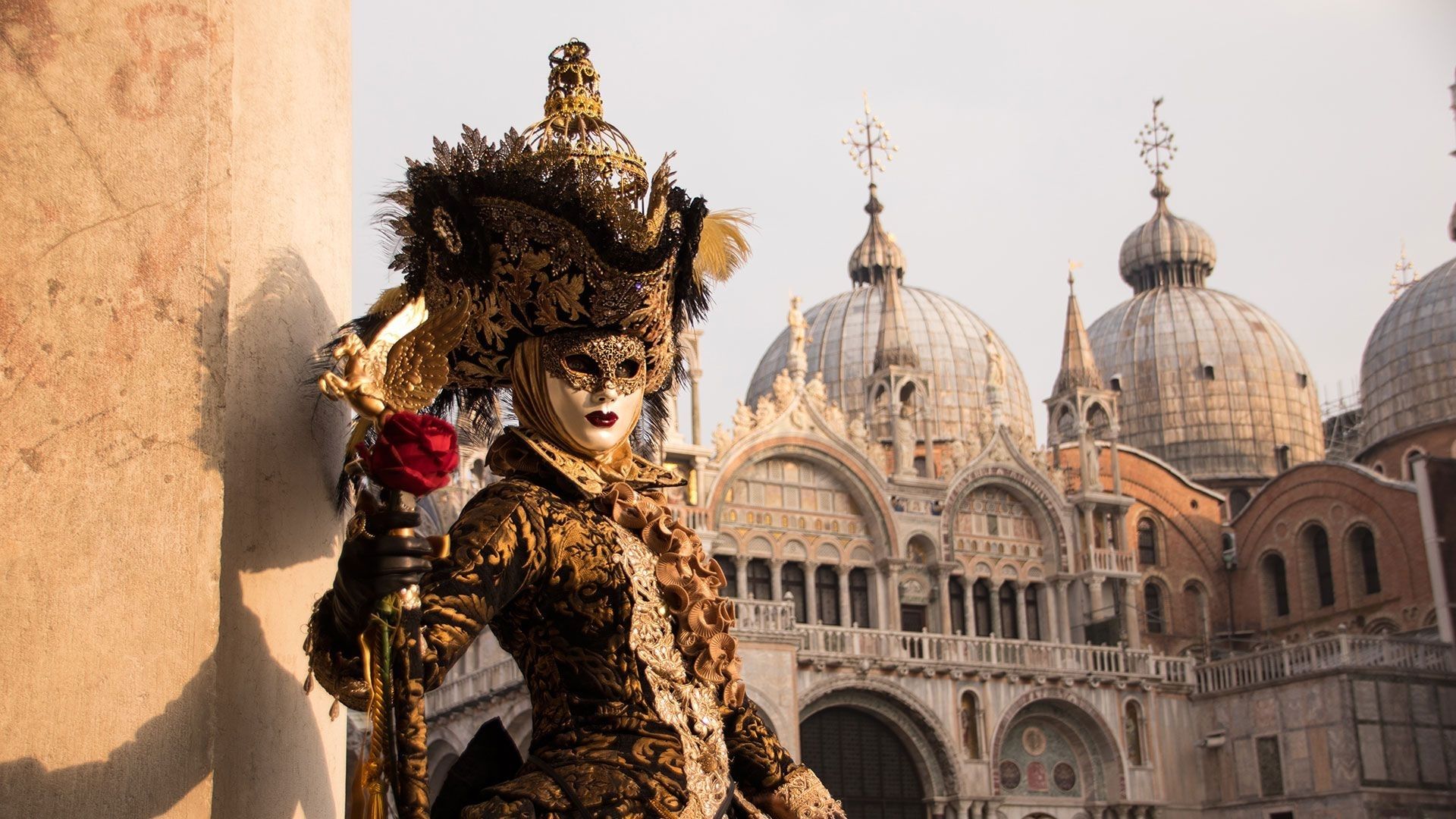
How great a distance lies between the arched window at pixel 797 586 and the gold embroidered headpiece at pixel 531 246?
2065 centimetres

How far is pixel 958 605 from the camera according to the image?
25672mm

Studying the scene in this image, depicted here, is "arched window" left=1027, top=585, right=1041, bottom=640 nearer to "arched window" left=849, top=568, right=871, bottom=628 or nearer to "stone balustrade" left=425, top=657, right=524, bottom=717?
"arched window" left=849, top=568, right=871, bottom=628

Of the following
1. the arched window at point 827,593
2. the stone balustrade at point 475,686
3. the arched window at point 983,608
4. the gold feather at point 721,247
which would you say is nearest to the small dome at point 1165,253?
the arched window at point 983,608

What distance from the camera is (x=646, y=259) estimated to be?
3352 mm

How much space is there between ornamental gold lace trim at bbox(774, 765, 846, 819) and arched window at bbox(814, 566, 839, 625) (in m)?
20.9

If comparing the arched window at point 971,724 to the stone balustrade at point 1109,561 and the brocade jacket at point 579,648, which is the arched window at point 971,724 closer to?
the stone balustrade at point 1109,561

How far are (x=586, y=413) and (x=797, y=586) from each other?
21.1m

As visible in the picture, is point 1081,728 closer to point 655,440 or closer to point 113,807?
point 655,440

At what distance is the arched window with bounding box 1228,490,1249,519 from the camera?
37.3 metres

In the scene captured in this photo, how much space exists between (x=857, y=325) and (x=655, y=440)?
32.7 meters

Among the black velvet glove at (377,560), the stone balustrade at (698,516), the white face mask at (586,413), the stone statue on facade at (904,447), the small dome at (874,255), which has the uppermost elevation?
the small dome at (874,255)

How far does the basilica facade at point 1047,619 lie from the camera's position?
899 inches

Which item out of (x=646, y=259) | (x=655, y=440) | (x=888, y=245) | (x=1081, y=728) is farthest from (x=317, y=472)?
(x=888, y=245)

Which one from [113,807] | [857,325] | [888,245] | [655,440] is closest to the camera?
[113,807]
